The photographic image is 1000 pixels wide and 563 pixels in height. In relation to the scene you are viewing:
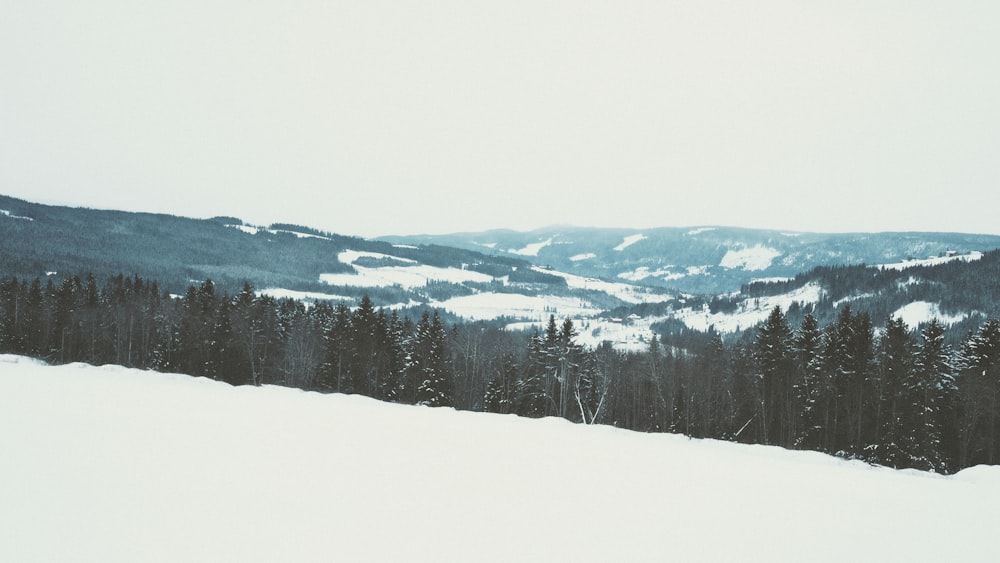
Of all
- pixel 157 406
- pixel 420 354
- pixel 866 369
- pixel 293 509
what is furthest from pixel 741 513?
pixel 420 354

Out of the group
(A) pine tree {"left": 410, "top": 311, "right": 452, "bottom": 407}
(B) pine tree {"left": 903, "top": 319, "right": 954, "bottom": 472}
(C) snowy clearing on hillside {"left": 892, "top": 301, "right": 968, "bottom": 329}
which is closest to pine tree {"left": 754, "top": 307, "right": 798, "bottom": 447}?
(B) pine tree {"left": 903, "top": 319, "right": 954, "bottom": 472}

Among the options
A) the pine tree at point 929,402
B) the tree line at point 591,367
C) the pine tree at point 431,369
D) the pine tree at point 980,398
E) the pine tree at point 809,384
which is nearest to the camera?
the pine tree at point 980,398

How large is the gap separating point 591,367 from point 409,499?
5363 centimetres

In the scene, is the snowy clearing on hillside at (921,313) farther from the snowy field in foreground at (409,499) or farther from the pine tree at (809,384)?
the snowy field in foreground at (409,499)

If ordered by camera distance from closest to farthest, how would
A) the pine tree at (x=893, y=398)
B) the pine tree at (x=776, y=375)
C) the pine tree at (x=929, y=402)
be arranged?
the pine tree at (x=929, y=402)
the pine tree at (x=893, y=398)
the pine tree at (x=776, y=375)

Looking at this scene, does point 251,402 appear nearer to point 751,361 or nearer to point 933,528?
point 933,528

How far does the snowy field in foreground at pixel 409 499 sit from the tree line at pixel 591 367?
27.8m

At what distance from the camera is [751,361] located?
177 feet

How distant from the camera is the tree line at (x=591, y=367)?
1628 inches

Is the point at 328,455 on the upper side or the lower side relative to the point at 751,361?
upper

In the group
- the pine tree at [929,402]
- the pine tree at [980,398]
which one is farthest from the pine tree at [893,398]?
the pine tree at [980,398]

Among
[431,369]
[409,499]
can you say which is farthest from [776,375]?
[409,499]

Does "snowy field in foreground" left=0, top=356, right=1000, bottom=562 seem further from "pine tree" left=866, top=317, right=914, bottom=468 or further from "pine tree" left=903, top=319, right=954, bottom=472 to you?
"pine tree" left=903, top=319, right=954, bottom=472

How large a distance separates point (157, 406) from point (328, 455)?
9788 millimetres
